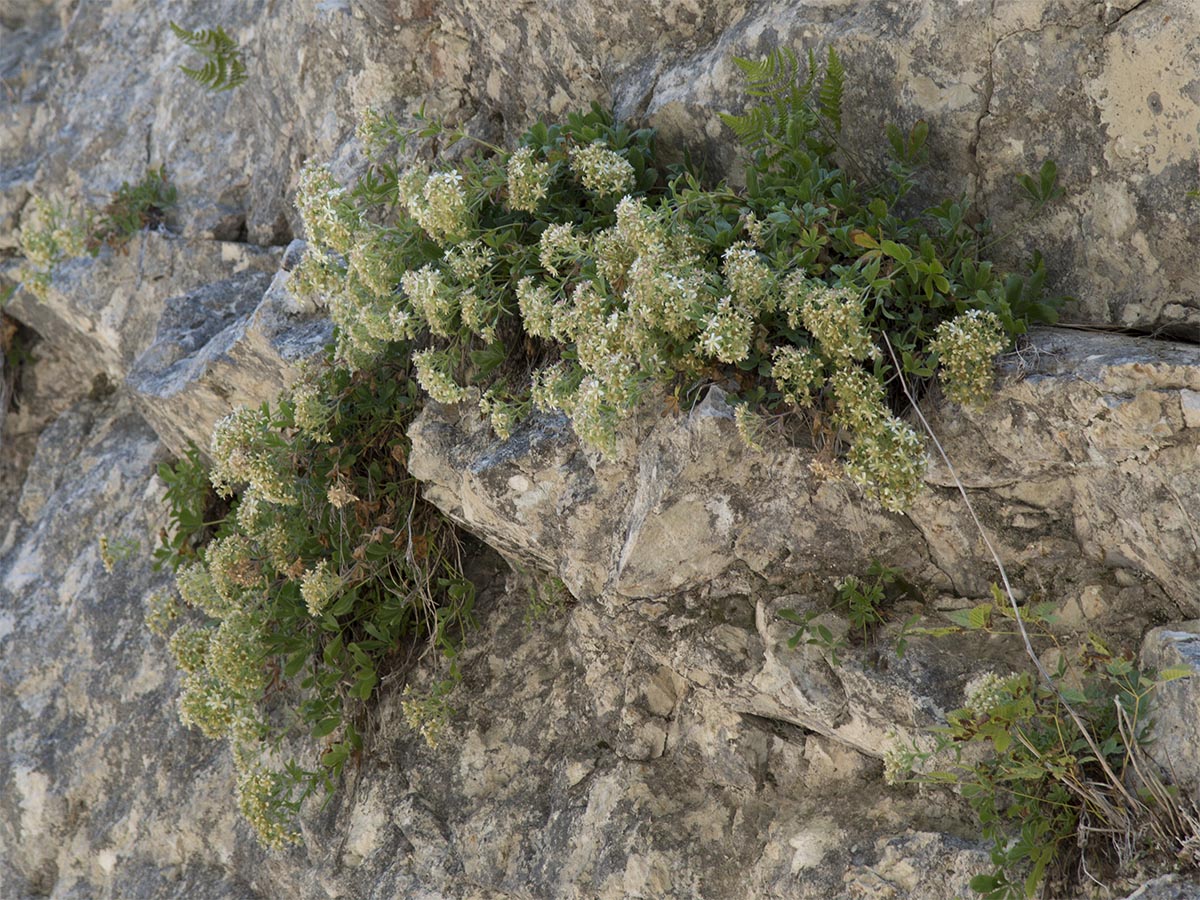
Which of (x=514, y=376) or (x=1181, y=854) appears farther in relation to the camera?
(x=514, y=376)

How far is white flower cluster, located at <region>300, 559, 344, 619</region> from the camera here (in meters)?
4.66

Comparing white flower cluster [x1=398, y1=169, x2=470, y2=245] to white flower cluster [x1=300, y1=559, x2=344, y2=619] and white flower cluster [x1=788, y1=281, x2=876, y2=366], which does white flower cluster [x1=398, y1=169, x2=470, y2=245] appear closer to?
white flower cluster [x1=788, y1=281, x2=876, y2=366]

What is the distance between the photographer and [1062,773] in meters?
3.23

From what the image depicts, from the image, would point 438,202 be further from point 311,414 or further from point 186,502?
point 186,502

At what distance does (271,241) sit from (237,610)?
2.56 m

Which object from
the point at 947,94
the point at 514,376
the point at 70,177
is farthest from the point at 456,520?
the point at 70,177

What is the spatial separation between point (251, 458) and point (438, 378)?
3.18ft

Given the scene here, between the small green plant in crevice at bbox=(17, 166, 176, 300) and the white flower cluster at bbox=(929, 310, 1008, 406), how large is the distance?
5.41 m

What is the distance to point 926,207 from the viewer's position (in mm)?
3984

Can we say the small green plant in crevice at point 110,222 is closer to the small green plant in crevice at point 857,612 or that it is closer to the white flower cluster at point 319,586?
the white flower cluster at point 319,586

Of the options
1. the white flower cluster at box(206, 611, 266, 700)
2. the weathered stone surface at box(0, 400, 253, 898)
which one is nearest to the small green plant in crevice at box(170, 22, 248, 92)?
the weathered stone surface at box(0, 400, 253, 898)

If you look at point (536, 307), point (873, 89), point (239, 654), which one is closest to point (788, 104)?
point (873, 89)

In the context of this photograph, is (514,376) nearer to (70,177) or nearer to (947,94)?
(947,94)

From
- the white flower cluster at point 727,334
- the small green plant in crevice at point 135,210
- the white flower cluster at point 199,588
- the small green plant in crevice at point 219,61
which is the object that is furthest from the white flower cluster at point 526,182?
the small green plant in crevice at point 135,210
